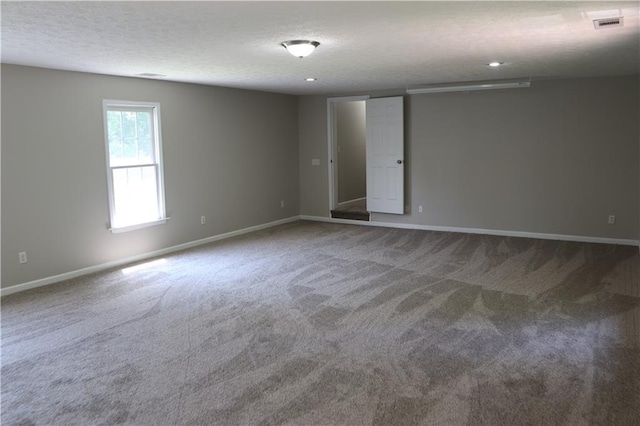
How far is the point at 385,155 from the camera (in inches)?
311

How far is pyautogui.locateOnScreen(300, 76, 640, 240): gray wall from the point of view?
248 inches

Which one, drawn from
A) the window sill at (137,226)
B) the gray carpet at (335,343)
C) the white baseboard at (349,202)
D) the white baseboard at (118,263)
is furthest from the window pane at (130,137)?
the white baseboard at (349,202)

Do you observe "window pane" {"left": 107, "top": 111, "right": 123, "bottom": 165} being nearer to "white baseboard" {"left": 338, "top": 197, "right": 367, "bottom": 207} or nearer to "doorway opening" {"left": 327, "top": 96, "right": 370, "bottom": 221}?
"doorway opening" {"left": 327, "top": 96, "right": 370, "bottom": 221}

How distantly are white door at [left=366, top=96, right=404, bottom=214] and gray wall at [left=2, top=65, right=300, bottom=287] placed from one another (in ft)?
5.75

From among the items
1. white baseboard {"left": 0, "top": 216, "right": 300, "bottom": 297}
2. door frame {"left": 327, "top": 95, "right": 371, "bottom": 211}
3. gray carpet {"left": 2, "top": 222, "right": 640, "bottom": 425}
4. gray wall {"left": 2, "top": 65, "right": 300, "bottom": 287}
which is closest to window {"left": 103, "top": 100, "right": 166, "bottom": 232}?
gray wall {"left": 2, "top": 65, "right": 300, "bottom": 287}

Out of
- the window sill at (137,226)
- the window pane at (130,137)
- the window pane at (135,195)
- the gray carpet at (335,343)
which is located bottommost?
the gray carpet at (335,343)

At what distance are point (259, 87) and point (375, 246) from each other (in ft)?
9.41

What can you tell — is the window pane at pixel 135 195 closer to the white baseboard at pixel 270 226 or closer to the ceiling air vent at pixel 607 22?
the white baseboard at pixel 270 226

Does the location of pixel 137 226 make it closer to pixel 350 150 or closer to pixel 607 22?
pixel 350 150

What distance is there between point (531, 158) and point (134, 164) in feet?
17.5

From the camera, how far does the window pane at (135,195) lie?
5.83m

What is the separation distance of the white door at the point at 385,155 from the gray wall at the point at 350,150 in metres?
1.29

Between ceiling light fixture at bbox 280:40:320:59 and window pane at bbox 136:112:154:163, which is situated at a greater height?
ceiling light fixture at bbox 280:40:320:59

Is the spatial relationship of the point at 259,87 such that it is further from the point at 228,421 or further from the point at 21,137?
the point at 228,421
